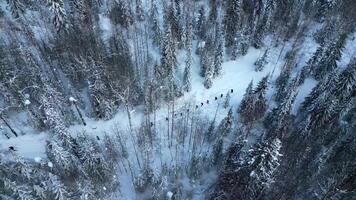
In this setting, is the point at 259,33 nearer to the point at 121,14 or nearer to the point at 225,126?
the point at 225,126

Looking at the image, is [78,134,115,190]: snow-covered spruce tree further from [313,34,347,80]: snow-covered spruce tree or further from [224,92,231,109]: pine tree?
[313,34,347,80]: snow-covered spruce tree

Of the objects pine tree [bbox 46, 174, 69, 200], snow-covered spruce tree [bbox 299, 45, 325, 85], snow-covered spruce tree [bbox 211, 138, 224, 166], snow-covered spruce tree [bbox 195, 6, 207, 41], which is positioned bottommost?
snow-covered spruce tree [bbox 211, 138, 224, 166]

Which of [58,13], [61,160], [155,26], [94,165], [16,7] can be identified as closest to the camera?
[61,160]

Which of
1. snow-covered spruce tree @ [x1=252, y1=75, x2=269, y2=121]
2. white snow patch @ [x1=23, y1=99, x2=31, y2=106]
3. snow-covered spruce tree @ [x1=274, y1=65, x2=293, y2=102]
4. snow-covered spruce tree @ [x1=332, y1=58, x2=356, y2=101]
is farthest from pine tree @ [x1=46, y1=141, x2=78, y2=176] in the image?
snow-covered spruce tree @ [x1=332, y1=58, x2=356, y2=101]

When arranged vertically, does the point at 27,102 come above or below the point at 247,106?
above

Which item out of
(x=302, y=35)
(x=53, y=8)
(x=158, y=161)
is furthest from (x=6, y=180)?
(x=302, y=35)

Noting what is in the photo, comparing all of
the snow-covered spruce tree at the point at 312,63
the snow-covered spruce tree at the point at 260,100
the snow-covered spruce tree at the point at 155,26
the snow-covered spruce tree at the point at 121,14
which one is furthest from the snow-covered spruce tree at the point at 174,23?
the snow-covered spruce tree at the point at 312,63

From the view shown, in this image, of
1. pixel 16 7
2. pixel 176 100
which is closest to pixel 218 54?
pixel 176 100
